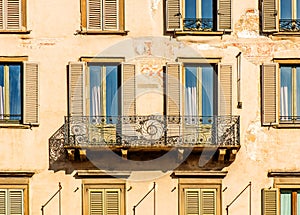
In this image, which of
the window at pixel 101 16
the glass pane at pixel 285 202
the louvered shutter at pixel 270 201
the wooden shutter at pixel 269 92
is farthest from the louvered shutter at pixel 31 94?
the glass pane at pixel 285 202

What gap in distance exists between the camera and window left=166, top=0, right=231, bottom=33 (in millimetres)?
21016

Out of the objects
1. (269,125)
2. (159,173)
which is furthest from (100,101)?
(269,125)

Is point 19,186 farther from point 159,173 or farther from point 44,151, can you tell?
point 159,173

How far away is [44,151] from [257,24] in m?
6.90

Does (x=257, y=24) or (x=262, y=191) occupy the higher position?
(x=257, y=24)

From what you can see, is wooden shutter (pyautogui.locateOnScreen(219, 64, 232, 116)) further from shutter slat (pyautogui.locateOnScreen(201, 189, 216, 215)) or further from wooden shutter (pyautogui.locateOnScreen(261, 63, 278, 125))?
shutter slat (pyautogui.locateOnScreen(201, 189, 216, 215))

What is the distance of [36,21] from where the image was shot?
2103cm

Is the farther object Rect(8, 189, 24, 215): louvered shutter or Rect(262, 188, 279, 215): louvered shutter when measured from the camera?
Rect(262, 188, 279, 215): louvered shutter

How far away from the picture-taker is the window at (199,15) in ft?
68.9

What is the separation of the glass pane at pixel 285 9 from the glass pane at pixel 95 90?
536 cm

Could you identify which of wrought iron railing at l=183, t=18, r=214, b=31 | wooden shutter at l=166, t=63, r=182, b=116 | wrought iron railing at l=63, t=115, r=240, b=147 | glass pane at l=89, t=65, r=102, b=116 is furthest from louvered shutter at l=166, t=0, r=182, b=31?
wrought iron railing at l=63, t=115, r=240, b=147

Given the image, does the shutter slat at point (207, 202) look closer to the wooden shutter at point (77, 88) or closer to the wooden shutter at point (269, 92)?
the wooden shutter at point (269, 92)

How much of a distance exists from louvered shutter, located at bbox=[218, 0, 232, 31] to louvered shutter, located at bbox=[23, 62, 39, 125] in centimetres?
522

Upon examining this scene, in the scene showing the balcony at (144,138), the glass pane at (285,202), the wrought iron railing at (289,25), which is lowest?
the glass pane at (285,202)
